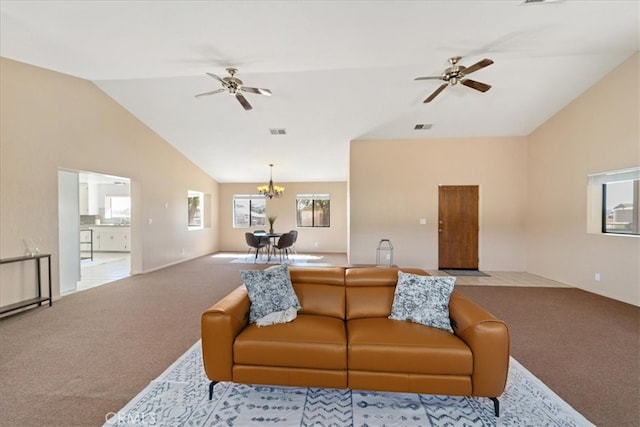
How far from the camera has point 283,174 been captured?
29.8 feet

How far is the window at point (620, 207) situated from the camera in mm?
4250

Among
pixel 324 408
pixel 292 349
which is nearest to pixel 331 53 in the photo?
pixel 292 349

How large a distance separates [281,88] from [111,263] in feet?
21.6

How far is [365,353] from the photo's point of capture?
6.14ft

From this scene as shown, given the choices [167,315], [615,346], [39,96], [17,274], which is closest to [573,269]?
[615,346]

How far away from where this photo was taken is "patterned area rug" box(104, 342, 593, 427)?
1813mm

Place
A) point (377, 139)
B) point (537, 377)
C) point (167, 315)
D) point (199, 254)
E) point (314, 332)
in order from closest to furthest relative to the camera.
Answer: point (314, 332)
point (537, 377)
point (167, 315)
point (377, 139)
point (199, 254)

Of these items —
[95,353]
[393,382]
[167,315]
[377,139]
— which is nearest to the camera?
[393,382]

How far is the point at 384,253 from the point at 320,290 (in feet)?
14.2

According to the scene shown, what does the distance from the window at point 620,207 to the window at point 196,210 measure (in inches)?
389

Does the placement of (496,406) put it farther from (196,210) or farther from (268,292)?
(196,210)

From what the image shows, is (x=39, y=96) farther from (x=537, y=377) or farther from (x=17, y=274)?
(x=537, y=377)

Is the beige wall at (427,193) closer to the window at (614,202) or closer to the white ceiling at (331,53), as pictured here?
the white ceiling at (331,53)

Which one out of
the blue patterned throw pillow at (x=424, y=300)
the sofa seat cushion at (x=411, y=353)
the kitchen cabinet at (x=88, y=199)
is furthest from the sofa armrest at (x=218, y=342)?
the kitchen cabinet at (x=88, y=199)
